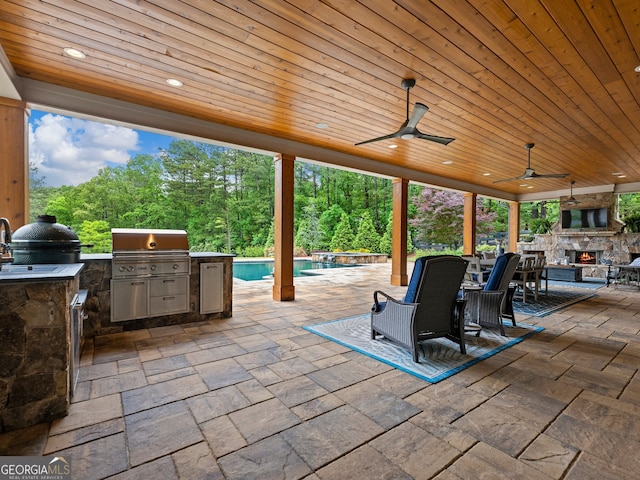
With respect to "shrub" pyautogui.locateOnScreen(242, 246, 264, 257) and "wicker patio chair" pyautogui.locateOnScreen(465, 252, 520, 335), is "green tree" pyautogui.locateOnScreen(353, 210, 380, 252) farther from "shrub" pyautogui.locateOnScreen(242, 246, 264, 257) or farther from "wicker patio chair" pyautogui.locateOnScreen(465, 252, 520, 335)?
"wicker patio chair" pyautogui.locateOnScreen(465, 252, 520, 335)

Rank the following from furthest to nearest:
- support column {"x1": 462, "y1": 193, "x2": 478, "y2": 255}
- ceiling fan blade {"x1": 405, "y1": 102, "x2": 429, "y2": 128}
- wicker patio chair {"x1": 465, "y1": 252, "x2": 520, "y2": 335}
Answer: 1. support column {"x1": 462, "y1": 193, "x2": 478, "y2": 255}
2. wicker patio chair {"x1": 465, "y1": 252, "x2": 520, "y2": 335}
3. ceiling fan blade {"x1": 405, "y1": 102, "x2": 429, "y2": 128}

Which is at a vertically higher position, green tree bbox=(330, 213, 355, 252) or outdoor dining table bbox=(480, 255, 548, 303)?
green tree bbox=(330, 213, 355, 252)

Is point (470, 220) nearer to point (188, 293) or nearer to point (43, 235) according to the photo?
point (188, 293)

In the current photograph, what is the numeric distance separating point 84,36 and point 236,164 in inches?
585

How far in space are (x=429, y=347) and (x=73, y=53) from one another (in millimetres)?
4362

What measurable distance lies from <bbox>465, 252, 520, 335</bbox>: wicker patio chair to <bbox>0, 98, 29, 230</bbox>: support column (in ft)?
16.6

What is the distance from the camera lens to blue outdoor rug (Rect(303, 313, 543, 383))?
2.69m

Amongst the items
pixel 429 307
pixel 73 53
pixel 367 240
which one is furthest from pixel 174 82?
pixel 367 240

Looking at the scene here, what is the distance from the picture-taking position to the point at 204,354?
118 inches

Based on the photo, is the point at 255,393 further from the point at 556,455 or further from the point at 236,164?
the point at 236,164

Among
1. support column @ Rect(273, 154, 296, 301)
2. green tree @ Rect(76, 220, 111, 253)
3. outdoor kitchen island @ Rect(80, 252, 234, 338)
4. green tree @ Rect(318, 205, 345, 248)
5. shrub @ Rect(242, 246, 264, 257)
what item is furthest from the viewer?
green tree @ Rect(318, 205, 345, 248)

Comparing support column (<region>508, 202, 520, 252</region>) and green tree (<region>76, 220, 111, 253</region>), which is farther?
green tree (<region>76, 220, 111, 253</region>)

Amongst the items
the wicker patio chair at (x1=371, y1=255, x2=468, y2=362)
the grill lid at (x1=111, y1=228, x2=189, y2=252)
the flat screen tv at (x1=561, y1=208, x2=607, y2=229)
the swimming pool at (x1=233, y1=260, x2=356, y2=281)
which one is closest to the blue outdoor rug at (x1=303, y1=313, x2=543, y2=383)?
the wicker patio chair at (x1=371, y1=255, x2=468, y2=362)

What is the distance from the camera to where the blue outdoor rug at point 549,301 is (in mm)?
4894
